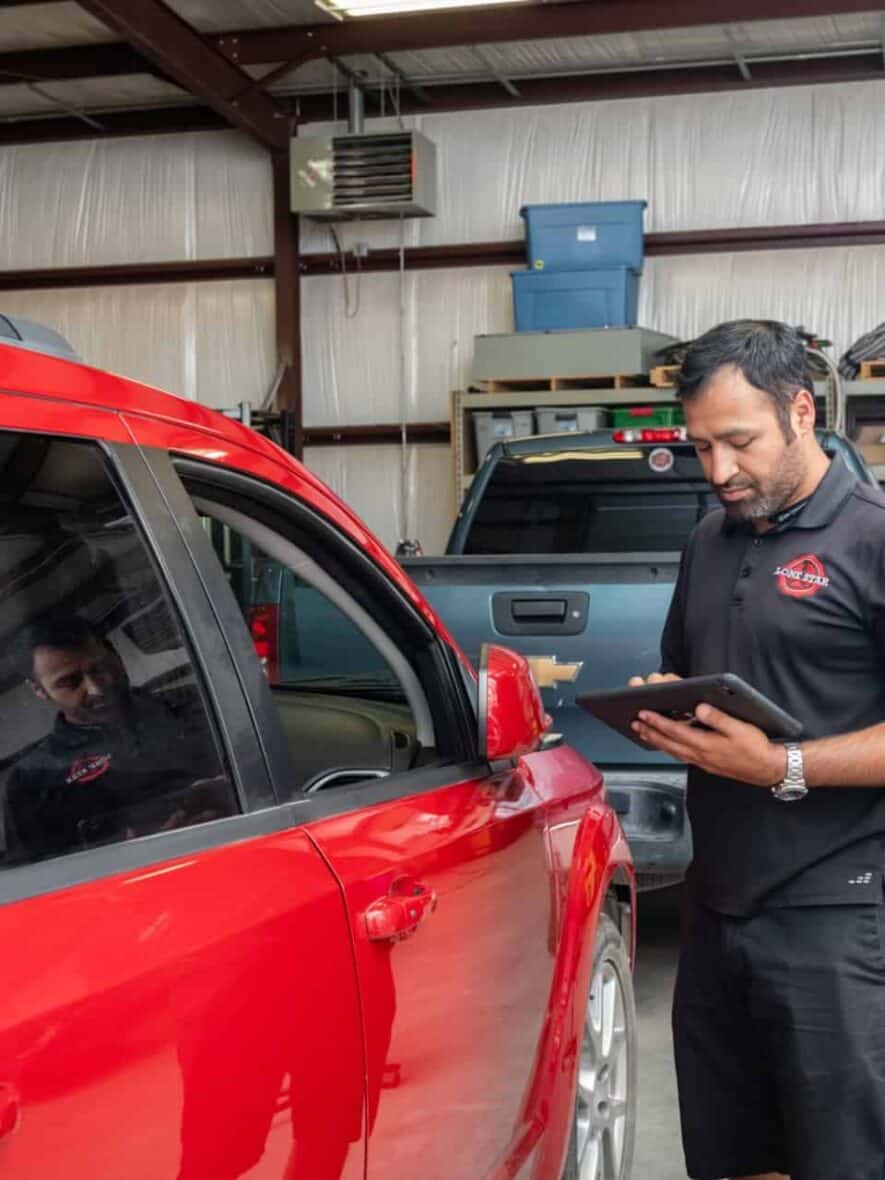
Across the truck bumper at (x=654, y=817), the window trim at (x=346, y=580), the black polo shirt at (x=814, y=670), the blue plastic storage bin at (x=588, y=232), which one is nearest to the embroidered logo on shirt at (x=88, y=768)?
the window trim at (x=346, y=580)

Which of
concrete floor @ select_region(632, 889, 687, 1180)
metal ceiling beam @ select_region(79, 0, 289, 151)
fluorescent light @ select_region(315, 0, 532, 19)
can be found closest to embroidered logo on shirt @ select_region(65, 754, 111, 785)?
concrete floor @ select_region(632, 889, 687, 1180)

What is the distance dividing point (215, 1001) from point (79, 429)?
639mm

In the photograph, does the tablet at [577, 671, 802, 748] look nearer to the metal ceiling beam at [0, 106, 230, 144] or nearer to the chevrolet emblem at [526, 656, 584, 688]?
Result: the chevrolet emblem at [526, 656, 584, 688]

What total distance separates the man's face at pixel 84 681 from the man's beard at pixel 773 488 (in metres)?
1.30

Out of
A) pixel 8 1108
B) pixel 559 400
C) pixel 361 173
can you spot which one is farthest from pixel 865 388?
pixel 8 1108

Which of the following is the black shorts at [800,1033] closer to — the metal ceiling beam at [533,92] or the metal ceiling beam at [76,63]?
the metal ceiling beam at [533,92]

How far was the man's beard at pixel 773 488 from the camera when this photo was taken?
2.85 meters

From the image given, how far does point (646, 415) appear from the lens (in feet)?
40.3

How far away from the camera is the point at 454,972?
247 cm

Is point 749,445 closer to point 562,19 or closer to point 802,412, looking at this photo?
point 802,412

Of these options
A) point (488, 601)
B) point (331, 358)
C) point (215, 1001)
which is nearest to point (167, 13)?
point (331, 358)

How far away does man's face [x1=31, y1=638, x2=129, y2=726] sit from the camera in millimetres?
1838

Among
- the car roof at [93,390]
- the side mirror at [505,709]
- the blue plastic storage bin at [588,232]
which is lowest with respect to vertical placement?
the side mirror at [505,709]

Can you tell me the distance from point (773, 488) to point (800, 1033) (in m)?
0.92
